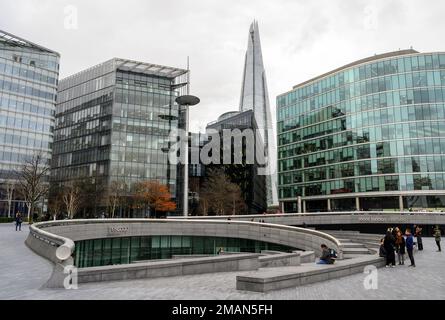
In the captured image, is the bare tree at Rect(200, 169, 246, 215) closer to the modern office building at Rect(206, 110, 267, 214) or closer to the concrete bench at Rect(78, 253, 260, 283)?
the modern office building at Rect(206, 110, 267, 214)

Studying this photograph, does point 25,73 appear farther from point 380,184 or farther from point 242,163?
point 380,184

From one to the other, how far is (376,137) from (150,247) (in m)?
51.7

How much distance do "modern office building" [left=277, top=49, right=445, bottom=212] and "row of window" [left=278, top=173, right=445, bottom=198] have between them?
0.50 ft

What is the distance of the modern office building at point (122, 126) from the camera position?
80.1 metres

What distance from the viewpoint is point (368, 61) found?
72875 mm

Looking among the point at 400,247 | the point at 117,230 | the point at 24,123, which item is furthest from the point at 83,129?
the point at 400,247

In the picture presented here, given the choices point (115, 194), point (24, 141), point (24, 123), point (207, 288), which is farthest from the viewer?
point (24, 123)

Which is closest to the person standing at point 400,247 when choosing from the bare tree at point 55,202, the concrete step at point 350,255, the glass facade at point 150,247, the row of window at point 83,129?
the concrete step at point 350,255

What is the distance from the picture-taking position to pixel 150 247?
3597 centimetres

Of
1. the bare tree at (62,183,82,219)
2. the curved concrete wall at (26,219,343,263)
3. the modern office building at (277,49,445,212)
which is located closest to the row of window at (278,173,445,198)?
the modern office building at (277,49,445,212)

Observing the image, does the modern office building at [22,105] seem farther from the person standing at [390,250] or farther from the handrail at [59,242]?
the person standing at [390,250]

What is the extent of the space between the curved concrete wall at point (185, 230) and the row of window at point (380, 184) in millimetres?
42635
